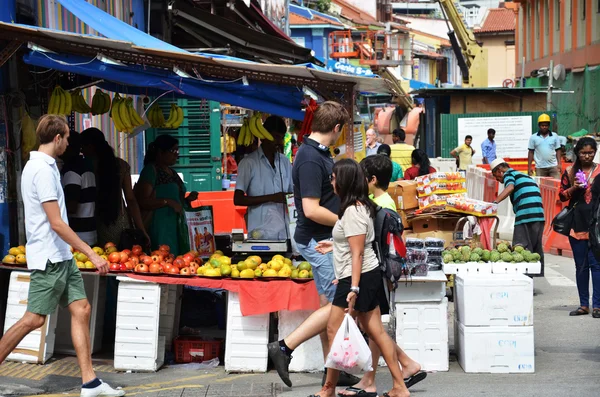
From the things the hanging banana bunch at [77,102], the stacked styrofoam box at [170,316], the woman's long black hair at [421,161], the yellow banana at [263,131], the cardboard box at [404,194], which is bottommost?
the stacked styrofoam box at [170,316]

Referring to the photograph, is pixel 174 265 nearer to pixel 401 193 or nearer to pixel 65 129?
pixel 65 129

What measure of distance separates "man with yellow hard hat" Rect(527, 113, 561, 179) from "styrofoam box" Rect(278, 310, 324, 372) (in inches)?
595

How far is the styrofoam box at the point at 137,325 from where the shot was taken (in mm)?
8500

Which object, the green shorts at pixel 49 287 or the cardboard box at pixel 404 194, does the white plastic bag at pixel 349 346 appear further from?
the cardboard box at pixel 404 194

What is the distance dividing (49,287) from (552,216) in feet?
41.8

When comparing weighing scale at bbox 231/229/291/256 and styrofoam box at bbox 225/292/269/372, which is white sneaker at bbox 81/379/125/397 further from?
weighing scale at bbox 231/229/291/256

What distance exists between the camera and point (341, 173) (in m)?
6.91

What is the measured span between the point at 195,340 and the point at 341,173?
2.70 m

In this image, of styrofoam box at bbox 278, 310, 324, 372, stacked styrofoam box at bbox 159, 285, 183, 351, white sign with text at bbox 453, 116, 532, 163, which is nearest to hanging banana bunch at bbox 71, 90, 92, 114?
stacked styrofoam box at bbox 159, 285, 183, 351

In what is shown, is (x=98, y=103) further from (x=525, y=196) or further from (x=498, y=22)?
(x=498, y=22)

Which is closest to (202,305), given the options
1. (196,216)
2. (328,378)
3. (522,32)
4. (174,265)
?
(196,216)

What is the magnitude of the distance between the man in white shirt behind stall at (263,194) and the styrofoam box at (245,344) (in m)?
1.38

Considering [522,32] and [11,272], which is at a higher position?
[522,32]

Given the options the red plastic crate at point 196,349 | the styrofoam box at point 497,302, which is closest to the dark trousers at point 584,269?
the styrofoam box at point 497,302
